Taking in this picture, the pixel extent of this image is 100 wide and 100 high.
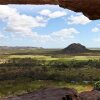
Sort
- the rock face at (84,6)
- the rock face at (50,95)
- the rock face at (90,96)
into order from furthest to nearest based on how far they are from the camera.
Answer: the rock face at (90,96) < the rock face at (50,95) < the rock face at (84,6)

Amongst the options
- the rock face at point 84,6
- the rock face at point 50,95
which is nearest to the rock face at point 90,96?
the rock face at point 50,95

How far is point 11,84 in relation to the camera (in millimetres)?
124000

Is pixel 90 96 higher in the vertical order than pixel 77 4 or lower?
lower

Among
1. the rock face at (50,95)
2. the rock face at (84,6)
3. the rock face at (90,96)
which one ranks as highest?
the rock face at (84,6)

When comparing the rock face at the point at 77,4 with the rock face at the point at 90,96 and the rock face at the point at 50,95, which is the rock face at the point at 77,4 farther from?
the rock face at the point at 90,96

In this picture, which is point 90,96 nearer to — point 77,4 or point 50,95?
point 50,95

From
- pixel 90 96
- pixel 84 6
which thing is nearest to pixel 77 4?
pixel 84 6

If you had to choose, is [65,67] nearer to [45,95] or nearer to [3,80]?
[3,80]

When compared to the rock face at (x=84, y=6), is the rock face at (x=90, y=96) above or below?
below

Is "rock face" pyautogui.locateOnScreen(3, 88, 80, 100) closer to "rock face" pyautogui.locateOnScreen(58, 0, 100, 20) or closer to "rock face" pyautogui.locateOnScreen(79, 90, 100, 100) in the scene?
"rock face" pyautogui.locateOnScreen(79, 90, 100, 100)

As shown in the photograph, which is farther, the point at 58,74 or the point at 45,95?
the point at 58,74

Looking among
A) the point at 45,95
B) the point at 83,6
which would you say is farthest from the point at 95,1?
the point at 45,95

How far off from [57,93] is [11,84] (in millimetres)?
99910

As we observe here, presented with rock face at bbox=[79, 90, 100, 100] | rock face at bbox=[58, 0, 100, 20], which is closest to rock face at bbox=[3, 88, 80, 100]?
rock face at bbox=[79, 90, 100, 100]
